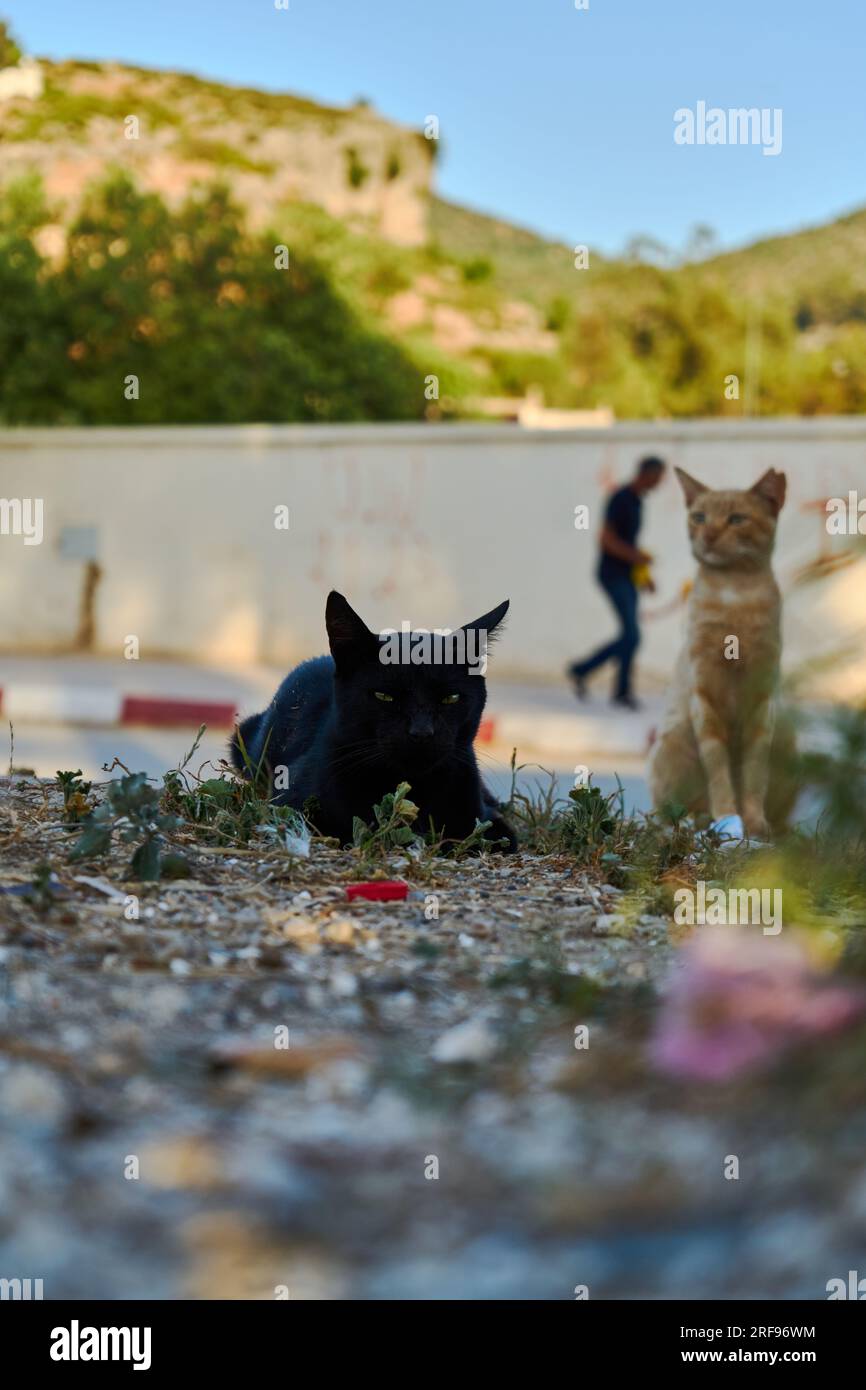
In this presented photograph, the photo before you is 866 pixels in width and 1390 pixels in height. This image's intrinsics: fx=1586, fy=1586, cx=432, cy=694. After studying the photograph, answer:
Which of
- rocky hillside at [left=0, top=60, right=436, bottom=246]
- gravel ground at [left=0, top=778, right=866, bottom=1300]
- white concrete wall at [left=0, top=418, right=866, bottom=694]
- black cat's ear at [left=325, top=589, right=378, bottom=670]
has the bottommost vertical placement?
gravel ground at [left=0, top=778, right=866, bottom=1300]

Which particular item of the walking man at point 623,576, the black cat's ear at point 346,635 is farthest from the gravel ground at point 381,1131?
the walking man at point 623,576

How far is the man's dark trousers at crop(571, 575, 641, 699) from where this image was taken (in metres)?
→ 12.2

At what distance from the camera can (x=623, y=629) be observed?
12250mm

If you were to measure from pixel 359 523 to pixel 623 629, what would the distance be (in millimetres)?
3445

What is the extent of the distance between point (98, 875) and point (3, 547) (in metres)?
13.5

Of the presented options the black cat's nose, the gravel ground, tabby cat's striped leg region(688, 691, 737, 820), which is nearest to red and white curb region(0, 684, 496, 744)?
tabby cat's striped leg region(688, 691, 737, 820)

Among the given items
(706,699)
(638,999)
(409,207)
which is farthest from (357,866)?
(409,207)

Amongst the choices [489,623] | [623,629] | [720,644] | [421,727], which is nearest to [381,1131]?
[421,727]

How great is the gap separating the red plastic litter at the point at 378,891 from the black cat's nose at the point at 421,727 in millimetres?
682

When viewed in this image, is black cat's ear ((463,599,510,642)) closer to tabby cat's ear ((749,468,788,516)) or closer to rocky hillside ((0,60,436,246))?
tabby cat's ear ((749,468,788,516))

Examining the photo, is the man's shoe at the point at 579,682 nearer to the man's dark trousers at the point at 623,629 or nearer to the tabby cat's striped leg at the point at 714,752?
the man's dark trousers at the point at 623,629

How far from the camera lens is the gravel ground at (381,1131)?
1704mm

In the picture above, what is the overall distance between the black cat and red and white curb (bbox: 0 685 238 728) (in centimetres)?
665
